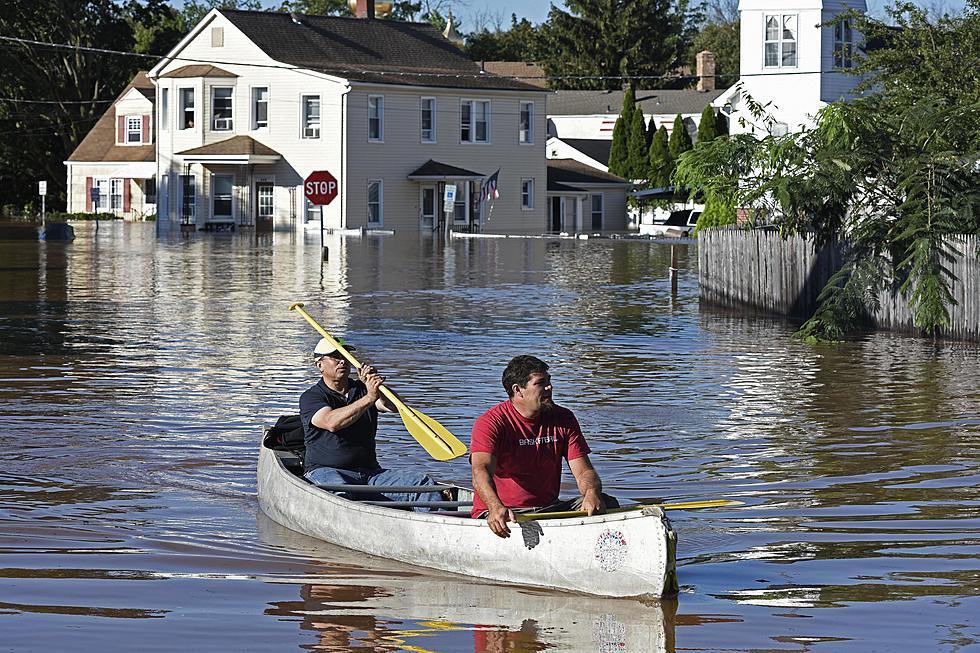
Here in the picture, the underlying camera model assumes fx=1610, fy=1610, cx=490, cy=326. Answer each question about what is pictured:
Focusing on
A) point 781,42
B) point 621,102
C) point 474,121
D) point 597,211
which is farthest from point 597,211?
point 781,42

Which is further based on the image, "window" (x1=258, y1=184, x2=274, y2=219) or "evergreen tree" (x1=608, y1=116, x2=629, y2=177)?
"evergreen tree" (x1=608, y1=116, x2=629, y2=177)

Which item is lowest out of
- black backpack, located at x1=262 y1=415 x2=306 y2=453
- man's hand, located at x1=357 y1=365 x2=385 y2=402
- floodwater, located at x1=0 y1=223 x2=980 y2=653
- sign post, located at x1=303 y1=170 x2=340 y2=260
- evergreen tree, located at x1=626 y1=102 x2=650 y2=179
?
floodwater, located at x1=0 y1=223 x2=980 y2=653

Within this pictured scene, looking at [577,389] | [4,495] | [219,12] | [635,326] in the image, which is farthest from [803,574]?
[219,12]

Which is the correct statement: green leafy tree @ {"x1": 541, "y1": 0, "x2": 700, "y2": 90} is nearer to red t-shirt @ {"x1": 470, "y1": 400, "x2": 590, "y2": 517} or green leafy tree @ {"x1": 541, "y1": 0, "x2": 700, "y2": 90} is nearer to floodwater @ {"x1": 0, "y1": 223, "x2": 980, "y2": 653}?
floodwater @ {"x1": 0, "y1": 223, "x2": 980, "y2": 653}

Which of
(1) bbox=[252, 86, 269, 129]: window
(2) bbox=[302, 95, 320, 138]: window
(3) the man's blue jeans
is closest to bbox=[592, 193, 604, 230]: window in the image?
(2) bbox=[302, 95, 320, 138]: window

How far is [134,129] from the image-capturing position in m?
84.9

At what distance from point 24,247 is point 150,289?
67.5 feet

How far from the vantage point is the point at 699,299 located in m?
32.2

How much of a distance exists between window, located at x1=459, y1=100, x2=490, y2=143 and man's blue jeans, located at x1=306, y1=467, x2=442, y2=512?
64658mm

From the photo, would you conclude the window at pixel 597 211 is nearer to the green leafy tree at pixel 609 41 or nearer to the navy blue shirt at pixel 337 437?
the green leafy tree at pixel 609 41

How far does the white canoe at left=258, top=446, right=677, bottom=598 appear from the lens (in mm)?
9211

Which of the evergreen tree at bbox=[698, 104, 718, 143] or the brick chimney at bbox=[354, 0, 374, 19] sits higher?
the brick chimney at bbox=[354, 0, 374, 19]

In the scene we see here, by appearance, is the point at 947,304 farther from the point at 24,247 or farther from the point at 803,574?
the point at 24,247

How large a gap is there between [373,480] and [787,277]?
60.1 feet
